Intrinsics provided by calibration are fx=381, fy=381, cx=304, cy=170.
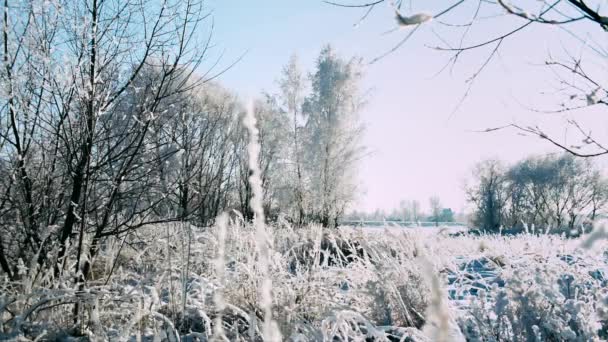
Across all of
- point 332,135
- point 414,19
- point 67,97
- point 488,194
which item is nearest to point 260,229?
point 414,19

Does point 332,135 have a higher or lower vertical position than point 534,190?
higher

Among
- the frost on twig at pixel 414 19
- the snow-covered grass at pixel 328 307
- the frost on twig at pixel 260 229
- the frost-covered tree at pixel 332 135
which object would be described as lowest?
the snow-covered grass at pixel 328 307

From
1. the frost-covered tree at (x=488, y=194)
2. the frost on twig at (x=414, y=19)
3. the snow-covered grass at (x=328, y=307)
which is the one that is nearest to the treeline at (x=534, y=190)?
the frost-covered tree at (x=488, y=194)

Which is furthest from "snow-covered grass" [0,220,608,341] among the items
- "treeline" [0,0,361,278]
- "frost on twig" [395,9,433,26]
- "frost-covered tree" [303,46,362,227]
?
"frost-covered tree" [303,46,362,227]

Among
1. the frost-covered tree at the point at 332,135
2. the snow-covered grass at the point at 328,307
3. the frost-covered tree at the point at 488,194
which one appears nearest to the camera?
the snow-covered grass at the point at 328,307

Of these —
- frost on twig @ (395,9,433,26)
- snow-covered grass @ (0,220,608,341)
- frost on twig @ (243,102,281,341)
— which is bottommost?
snow-covered grass @ (0,220,608,341)

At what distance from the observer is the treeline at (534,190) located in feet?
86.5

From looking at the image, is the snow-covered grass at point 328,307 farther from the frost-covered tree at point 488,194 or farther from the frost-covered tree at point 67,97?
the frost-covered tree at point 488,194

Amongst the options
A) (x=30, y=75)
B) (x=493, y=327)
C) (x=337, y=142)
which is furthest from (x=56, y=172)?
(x=337, y=142)

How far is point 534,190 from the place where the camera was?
2802 centimetres

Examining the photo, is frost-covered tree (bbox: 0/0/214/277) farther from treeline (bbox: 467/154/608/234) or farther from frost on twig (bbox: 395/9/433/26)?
treeline (bbox: 467/154/608/234)

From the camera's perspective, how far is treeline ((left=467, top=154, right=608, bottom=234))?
2638cm

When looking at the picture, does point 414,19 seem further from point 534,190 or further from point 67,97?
point 534,190

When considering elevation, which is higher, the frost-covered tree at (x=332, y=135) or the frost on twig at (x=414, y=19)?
the frost-covered tree at (x=332, y=135)
